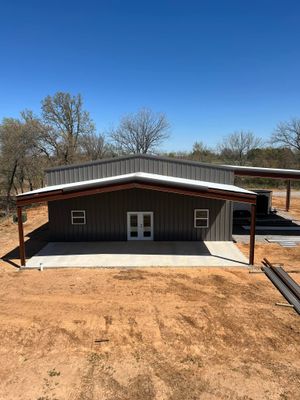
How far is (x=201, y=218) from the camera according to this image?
49.7 ft

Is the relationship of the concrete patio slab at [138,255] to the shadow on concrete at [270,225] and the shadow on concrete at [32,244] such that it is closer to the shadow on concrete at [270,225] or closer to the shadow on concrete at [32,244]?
the shadow on concrete at [32,244]

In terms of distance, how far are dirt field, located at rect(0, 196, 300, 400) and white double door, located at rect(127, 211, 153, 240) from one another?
14.0ft

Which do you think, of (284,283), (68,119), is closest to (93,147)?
(68,119)

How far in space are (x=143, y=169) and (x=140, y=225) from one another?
2975 mm

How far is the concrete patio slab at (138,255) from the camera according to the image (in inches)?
482

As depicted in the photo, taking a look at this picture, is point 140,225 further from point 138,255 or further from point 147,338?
point 147,338

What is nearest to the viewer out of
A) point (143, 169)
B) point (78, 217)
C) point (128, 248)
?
point (128, 248)

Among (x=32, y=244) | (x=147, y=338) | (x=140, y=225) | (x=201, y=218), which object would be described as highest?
(x=201, y=218)

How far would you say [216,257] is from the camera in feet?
42.5

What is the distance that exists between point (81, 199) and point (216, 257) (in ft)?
23.8

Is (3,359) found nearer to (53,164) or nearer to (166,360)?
(166,360)

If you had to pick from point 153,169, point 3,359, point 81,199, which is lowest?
point 3,359

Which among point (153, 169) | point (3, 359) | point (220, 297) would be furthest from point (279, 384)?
point (153, 169)

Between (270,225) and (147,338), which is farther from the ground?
(270,225)
